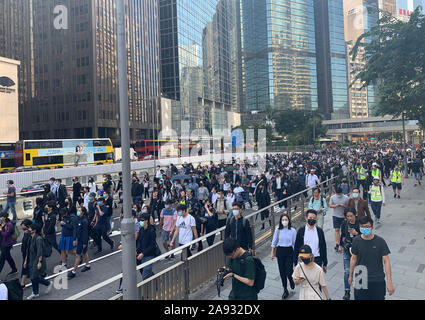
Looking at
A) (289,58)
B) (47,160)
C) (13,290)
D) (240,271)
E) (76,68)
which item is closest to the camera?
(13,290)

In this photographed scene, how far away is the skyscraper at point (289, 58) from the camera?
→ 109312 millimetres

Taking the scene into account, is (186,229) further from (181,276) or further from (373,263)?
(373,263)

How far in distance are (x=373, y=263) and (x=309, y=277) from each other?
3.03ft

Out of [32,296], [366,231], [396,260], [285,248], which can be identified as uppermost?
[366,231]

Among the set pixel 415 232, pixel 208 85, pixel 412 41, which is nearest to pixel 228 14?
pixel 208 85

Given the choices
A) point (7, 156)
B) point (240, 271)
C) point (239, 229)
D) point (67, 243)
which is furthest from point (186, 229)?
point (7, 156)

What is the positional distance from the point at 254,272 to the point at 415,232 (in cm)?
798

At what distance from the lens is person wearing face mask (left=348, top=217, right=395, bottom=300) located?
4.31 metres

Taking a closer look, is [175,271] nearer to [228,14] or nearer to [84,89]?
[84,89]

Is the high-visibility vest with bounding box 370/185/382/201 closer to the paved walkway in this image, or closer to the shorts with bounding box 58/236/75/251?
the paved walkway

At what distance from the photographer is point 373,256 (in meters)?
4.34

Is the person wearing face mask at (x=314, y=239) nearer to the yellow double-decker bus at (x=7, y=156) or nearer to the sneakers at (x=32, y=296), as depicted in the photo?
the sneakers at (x=32, y=296)
